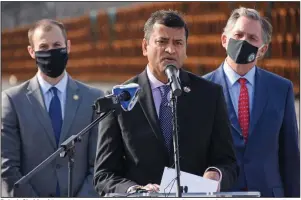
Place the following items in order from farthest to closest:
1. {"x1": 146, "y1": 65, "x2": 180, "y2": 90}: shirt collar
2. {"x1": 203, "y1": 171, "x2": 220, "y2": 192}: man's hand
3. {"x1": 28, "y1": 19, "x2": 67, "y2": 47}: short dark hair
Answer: {"x1": 28, "y1": 19, "x2": 67, "y2": 47}: short dark hair
{"x1": 146, "y1": 65, "x2": 180, "y2": 90}: shirt collar
{"x1": 203, "y1": 171, "x2": 220, "y2": 192}: man's hand

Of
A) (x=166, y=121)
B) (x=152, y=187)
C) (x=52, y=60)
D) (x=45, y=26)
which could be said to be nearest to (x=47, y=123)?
(x=52, y=60)

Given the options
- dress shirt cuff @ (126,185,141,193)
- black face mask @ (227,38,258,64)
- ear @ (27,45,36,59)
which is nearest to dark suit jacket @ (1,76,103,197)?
ear @ (27,45,36,59)

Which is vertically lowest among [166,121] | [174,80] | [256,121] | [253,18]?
[256,121]

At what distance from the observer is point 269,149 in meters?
6.16

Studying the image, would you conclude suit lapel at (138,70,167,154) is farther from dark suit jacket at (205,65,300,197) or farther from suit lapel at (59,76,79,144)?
suit lapel at (59,76,79,144)

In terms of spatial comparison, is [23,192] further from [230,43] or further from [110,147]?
[230,43]

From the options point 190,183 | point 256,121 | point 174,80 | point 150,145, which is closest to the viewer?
point 174,80

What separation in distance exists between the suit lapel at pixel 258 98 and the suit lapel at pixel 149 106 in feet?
2.87

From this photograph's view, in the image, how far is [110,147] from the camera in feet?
18.5

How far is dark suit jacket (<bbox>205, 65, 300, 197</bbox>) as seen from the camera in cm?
612

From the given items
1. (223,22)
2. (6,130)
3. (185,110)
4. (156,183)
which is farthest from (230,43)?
(6,130)

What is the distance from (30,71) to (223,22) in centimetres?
167

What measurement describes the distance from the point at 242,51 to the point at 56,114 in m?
1.58

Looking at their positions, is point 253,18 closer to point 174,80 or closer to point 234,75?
point 234,75
